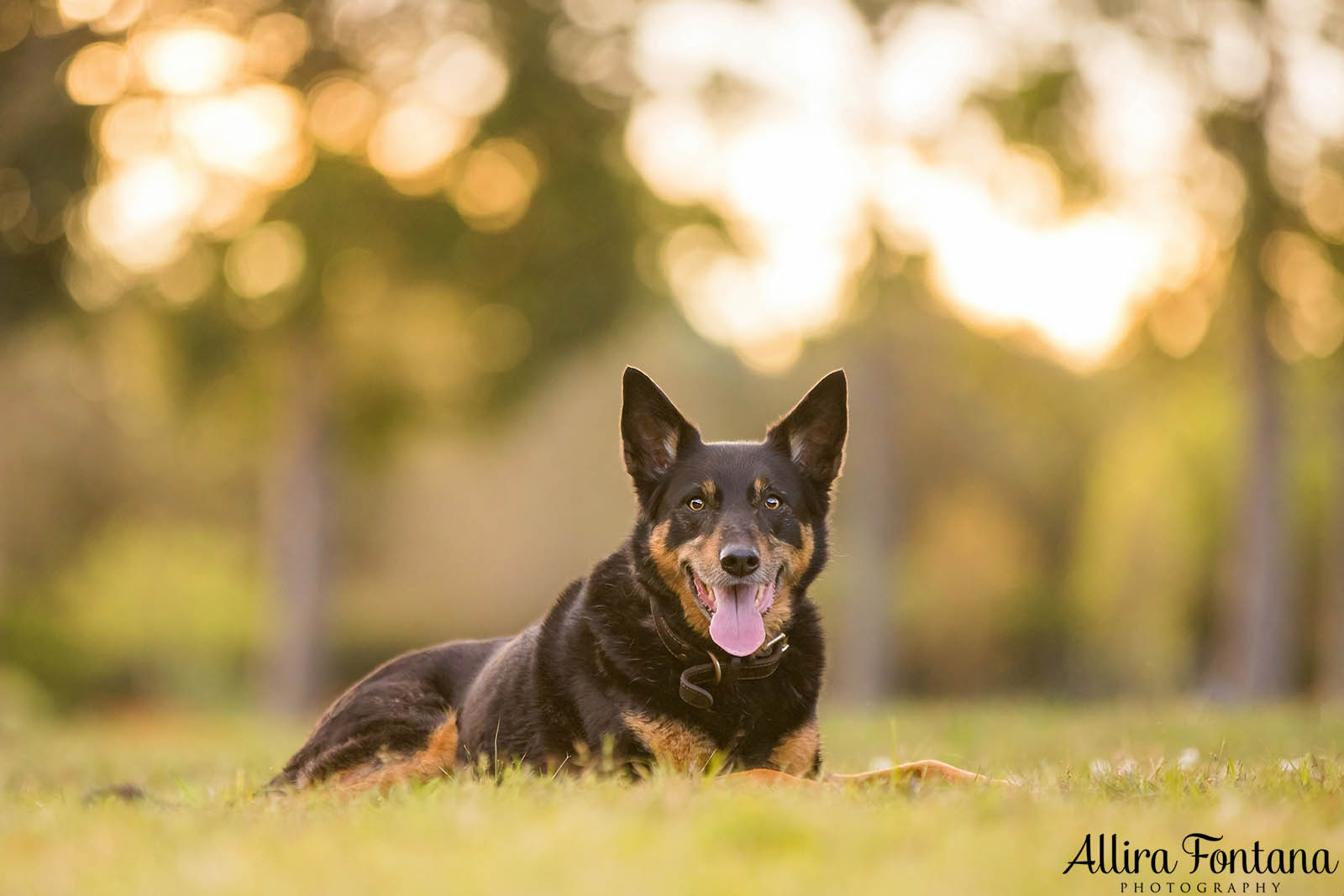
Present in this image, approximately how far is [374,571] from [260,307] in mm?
14743

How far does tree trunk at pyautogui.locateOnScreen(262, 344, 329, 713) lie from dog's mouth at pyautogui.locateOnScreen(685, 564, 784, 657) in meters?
14.0

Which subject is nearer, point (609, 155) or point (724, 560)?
point (724, 560)

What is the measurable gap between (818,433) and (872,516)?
49.2 ft

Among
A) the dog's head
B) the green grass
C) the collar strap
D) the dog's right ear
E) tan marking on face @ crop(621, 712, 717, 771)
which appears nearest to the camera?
the green grass

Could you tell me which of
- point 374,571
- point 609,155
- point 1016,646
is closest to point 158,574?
point 374,571

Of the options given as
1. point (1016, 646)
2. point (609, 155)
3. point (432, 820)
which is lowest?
point (1016, 646)

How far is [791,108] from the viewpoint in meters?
19.0

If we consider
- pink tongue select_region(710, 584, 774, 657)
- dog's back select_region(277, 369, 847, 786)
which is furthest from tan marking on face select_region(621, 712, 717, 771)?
pink tongue select_region(710, 584, 774, 657)

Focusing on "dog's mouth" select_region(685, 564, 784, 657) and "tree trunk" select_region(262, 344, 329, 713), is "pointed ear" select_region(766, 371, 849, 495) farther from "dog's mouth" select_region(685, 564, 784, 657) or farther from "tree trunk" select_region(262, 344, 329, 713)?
"tree trunk" select_region(262, 344, 329, 713)

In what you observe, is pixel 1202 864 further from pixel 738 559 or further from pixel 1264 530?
pixel 1264 530

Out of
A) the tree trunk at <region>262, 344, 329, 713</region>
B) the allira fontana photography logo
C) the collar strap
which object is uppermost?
the collar strap

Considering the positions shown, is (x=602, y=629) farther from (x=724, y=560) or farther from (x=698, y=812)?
(x=698, y=812)

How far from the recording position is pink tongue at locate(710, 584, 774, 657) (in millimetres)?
5961

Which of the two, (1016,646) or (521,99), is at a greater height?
(521,99)
